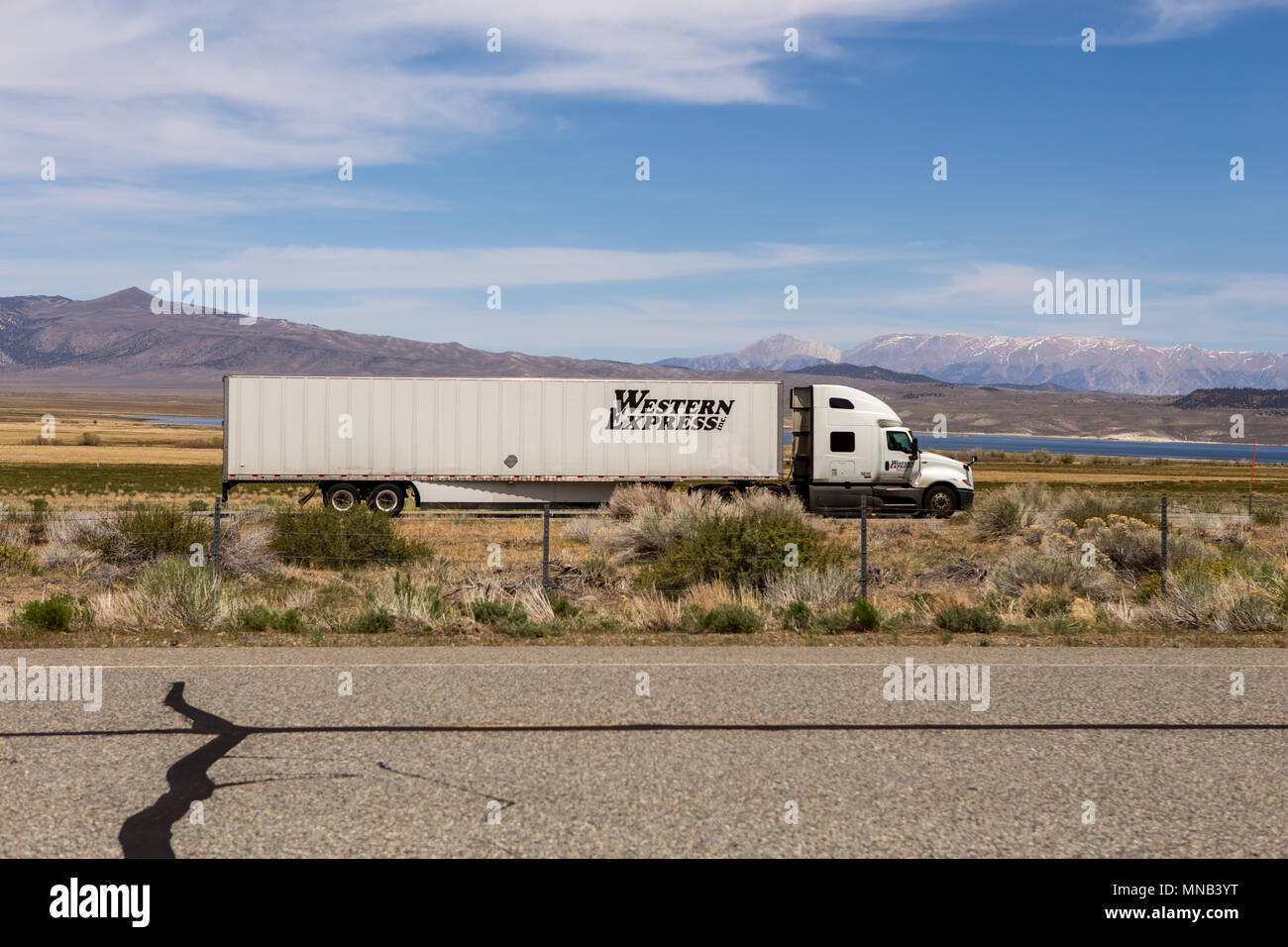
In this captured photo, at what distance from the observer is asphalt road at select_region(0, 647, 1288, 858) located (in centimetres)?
564

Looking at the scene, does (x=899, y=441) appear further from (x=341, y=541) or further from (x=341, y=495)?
(x=341, y=541)

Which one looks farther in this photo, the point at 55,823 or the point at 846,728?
the point at 846,728

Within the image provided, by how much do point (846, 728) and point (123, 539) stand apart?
14.3 meters

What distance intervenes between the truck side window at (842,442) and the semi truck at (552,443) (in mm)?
38

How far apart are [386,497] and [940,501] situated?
15247 millimetres

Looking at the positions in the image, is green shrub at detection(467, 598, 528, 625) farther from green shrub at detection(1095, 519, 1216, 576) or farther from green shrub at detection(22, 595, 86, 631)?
green shrub at detection(1095, 519, 1216, 576)

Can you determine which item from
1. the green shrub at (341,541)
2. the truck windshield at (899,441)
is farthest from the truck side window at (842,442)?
the green shrub at (341,541)

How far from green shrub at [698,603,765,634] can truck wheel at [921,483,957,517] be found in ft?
61.5

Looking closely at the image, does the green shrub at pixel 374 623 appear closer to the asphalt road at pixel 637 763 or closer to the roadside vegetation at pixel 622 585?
the roadside vegetation at pixel 622 585

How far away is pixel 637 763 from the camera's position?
7004 mm
